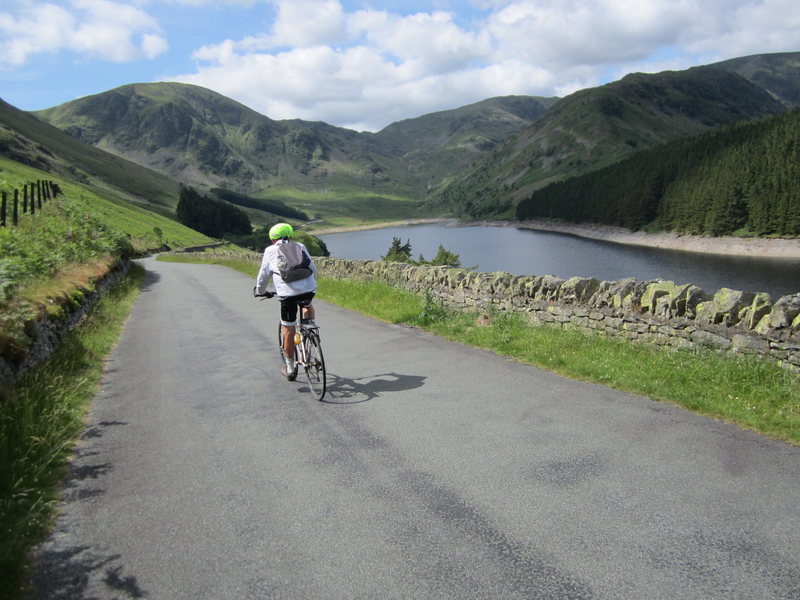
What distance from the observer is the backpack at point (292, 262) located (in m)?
8.79

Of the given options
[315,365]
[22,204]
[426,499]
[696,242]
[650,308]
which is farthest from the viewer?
[696,242]

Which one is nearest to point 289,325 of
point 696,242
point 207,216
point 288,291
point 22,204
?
point 288,291

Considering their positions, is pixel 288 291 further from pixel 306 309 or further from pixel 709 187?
pixel 709 187

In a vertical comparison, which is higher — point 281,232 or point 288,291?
point 281,232

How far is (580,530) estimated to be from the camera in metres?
4.41

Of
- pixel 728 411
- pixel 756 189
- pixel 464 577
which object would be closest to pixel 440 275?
pixel 728 411

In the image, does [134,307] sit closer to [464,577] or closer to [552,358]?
[552,358]

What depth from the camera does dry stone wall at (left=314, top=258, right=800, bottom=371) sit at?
7.95m

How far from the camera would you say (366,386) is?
29.6ft

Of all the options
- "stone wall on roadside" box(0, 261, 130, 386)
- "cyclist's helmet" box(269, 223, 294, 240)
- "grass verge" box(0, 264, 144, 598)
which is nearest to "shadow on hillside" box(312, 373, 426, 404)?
"cyclist's helmet" box(269, 223, 294, 240)

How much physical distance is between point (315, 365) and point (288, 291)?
4.29 ft

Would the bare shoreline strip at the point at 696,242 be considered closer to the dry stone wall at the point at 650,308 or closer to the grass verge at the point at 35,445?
the dry stone wall at the point at 650,308

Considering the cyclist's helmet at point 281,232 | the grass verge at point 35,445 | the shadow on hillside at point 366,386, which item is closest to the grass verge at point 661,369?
the shadow on hillside at point 366,386

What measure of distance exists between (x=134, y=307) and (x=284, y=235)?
16.3m
